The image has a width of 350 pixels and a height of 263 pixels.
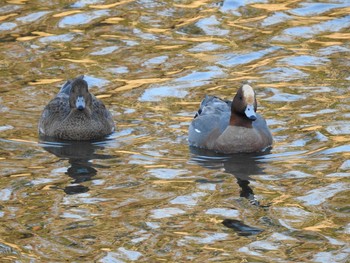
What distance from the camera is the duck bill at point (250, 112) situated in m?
14.3

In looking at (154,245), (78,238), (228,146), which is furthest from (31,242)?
(228,146)

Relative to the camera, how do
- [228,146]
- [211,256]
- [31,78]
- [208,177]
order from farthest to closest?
[31,78], [228,146], [208,177], [211,256]

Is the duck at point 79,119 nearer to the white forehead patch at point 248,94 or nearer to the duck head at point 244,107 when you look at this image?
the duck head at point 244,107

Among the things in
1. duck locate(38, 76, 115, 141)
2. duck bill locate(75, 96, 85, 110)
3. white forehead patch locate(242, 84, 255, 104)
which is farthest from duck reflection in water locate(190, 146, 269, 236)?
duck bill locate(75, 96, 85, 110)

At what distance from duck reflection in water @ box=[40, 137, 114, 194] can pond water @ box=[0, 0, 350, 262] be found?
0.03 m

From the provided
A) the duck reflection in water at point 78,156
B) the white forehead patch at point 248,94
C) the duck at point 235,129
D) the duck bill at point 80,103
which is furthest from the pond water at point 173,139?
the white forehead patch at point 248,94

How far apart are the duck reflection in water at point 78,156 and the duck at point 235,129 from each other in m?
1.16

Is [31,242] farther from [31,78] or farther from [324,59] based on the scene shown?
[324,59]

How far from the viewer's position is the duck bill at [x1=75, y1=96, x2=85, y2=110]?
50.7ft

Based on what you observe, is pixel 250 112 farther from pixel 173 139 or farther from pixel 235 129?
pixel 173 139

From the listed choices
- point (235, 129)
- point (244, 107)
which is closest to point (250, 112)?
point (244, 107)

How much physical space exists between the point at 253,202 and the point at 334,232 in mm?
1295

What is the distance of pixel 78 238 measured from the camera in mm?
11148

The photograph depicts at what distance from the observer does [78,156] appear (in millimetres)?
14586
